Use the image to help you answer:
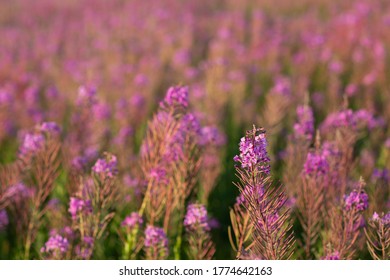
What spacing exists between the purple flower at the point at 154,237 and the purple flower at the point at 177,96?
68 centimetres

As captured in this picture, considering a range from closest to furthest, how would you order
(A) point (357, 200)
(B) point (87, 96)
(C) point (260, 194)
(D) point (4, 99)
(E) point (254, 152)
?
(E) point (254, 152) < (C) point (260, 194) < (A) point (357, 200) < (B) point (87, 96) < (D) point (4, 99)

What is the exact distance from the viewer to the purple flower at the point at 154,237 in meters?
2.48

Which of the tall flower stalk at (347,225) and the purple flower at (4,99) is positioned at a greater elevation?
the purple flower at (4,99)

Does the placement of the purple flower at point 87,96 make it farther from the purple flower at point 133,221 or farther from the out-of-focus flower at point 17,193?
the purple flower at point 133,221

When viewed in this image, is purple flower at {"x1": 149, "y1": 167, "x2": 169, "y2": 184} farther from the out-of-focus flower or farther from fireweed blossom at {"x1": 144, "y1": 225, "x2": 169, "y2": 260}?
the out-of-focus flower

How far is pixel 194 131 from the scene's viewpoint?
9.10 ft

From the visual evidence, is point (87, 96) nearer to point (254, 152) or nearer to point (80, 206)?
point (80, 206)

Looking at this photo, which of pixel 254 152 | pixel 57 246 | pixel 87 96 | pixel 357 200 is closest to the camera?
pixel 254 152

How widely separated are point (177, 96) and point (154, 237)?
0.77 meters

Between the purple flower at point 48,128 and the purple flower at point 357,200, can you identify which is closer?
the purple flower at point 357,200

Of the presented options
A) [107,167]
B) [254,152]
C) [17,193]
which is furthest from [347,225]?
[17,193]

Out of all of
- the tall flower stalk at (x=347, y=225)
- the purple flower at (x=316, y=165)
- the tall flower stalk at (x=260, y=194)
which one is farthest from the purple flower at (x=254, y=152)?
the purple flower at (x=316, y=165)

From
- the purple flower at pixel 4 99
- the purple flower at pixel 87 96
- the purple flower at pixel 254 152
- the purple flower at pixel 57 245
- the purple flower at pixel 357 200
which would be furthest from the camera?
the purple flower at pixel 4 99

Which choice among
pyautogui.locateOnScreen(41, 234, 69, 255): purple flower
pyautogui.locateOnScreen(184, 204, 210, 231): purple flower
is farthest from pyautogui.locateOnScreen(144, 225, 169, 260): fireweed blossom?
pyautogui.locateOnScreen(41, 234, 69, 255): purple flower
